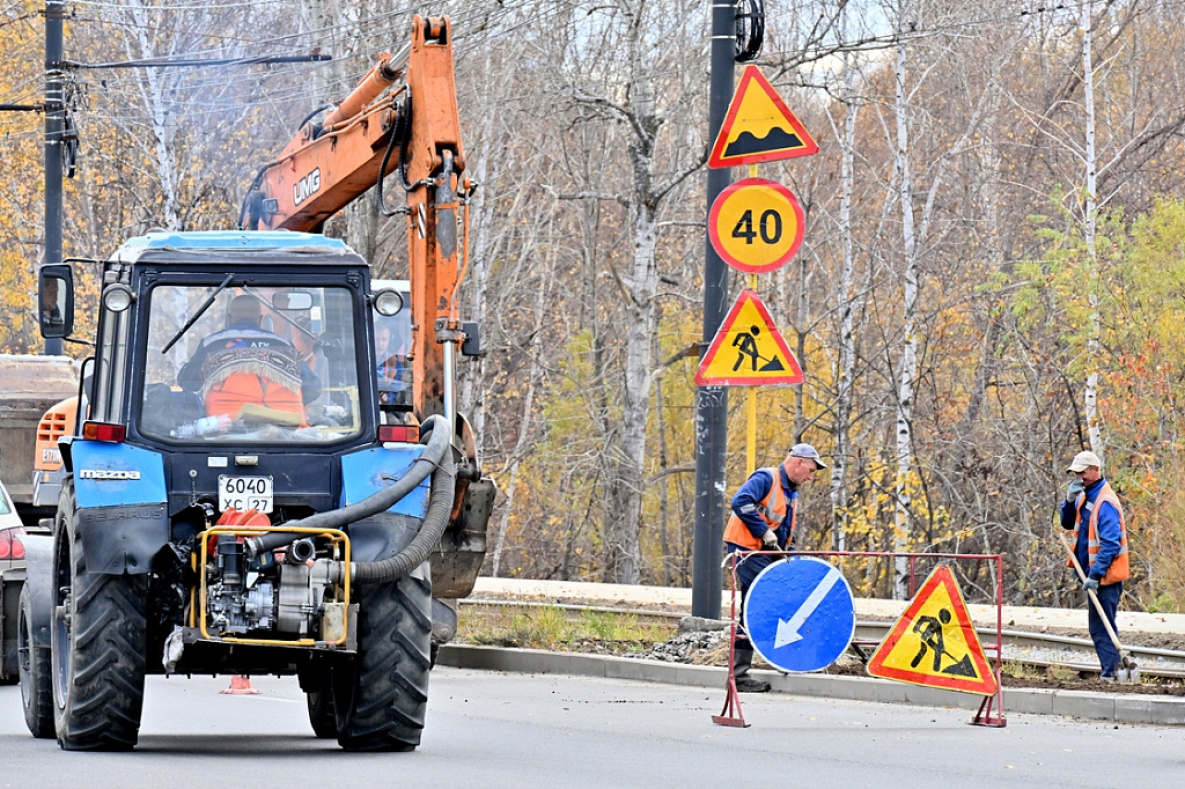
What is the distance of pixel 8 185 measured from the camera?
43.9 meters

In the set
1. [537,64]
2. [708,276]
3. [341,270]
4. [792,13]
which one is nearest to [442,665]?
[708,276]

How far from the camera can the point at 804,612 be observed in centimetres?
1262

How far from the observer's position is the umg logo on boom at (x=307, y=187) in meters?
16.6

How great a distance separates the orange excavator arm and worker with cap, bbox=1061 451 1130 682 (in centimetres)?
465

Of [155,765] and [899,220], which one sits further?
[899,220]

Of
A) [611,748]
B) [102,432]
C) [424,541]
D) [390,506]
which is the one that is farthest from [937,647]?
[102,432]

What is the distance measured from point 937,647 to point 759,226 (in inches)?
145

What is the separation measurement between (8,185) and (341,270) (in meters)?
35.3

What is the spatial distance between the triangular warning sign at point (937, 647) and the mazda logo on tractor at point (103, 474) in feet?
16.2

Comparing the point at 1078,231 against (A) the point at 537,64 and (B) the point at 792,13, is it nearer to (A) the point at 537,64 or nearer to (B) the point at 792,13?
(B) the point at 792,13

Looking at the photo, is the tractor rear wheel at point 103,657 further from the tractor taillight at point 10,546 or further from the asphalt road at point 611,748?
the tractor taillight at point 10,546

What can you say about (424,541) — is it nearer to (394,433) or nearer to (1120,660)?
(394,433)

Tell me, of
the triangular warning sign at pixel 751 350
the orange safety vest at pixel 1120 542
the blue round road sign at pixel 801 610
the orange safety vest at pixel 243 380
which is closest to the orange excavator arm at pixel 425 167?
the triangular warning sign at pixel 751 350

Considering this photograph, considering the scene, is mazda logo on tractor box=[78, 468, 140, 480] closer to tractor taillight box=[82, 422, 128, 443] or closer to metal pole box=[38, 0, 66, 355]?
tractor taillight box=[82, 422, 128, 443]
